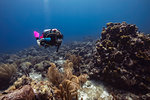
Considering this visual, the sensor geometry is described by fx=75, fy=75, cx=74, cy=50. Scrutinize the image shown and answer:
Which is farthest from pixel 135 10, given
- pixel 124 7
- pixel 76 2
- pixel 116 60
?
pixel 116 60

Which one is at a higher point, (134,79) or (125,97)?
(134,79)

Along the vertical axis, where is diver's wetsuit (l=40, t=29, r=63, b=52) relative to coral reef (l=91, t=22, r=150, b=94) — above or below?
above

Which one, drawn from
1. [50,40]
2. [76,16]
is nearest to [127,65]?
[50,40]

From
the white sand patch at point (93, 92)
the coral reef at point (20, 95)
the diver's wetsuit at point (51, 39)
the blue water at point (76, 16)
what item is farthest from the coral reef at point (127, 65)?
the blue water at point (76, 16)

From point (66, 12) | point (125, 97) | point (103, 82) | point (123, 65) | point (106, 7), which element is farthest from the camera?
point (106, 7)

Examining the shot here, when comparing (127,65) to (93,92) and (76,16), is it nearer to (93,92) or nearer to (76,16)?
(93,92)

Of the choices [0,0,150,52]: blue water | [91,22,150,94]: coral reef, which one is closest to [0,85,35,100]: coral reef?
[91,22,150,94]: coral reef

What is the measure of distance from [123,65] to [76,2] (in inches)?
6543

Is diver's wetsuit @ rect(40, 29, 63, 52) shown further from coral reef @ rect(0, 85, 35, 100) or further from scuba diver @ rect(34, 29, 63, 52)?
coral reef @ rect(0, 85, 35, 100)

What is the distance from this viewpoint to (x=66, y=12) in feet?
498

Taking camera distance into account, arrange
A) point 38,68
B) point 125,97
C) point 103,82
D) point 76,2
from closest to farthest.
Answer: point 125,97 → point 103,82 → point 38,68 → point 76,2

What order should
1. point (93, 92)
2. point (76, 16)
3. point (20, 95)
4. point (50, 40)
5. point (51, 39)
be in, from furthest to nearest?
point (76, 16), point (93, 92), point (51, 39), point (50, 40), point (20, 95)

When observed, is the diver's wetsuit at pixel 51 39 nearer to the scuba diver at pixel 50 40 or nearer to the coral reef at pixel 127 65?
the scuba diver at pixel 50 40

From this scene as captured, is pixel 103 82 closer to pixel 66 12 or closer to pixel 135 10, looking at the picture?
pixel 66 12
